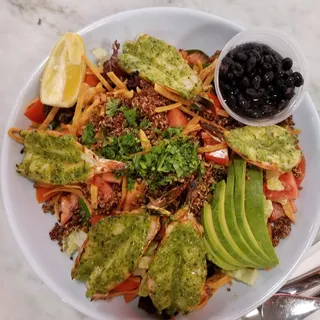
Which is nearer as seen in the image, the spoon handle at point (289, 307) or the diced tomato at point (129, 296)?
the diced tomato at point (129, 296)

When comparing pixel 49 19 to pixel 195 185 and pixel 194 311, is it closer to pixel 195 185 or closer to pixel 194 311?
pixel 195 185

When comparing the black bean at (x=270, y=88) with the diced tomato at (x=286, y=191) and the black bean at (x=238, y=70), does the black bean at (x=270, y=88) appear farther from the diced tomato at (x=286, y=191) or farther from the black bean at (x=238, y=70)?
the diced tomato at (x=286, y=191)

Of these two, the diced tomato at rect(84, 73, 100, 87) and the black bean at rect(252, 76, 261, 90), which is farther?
the diced tomato at rect(84, 73, 100, 87)

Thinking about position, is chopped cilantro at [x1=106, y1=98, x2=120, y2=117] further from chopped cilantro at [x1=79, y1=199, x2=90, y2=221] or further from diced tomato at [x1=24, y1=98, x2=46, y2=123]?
chopped cilantro at [x1=79, y1=199, x2=90, y2=221]

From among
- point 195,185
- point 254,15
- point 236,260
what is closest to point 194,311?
point 236,260

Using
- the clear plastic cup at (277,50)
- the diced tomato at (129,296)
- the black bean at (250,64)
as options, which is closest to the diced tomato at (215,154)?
the clear plastic cup at (277,50)

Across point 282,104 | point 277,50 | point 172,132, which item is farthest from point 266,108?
point 172,132

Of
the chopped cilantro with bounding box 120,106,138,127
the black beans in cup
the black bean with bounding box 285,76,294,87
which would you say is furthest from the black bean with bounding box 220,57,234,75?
the chopped cilantro with bounding box 120,106,138,127
